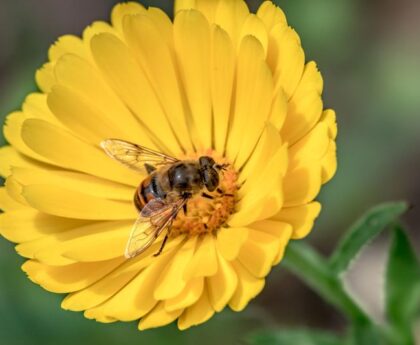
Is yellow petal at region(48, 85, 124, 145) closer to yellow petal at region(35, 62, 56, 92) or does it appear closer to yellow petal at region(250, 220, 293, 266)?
yellow petal at region(35, 62, 56, 92)

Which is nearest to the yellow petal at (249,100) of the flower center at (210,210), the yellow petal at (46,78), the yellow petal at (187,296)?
the flower center at (210,210)

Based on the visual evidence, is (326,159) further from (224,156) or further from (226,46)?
(224,156)

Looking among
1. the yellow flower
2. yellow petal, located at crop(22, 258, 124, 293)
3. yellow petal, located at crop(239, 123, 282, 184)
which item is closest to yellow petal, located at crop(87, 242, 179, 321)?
the yellow flower

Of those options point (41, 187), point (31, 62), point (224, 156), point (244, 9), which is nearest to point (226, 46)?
point (244, 9)

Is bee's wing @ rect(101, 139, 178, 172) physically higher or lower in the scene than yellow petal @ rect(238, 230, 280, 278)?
higher

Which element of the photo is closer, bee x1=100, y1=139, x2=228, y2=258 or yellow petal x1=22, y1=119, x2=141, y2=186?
bee x1=100, y1=139, x2=228, y2=258

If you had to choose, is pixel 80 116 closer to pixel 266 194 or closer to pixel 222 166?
pixel 222 166
